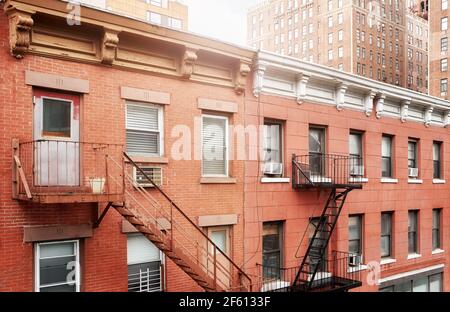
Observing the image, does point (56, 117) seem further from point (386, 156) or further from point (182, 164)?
point (386, 156)

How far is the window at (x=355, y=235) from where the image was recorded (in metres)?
16.4

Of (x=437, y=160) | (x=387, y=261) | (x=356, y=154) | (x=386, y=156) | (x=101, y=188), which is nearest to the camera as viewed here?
(x=101, y=188)

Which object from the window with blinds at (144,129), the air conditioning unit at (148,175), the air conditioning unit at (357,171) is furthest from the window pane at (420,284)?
the window with blinds at (144,129)

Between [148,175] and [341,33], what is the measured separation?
8518 centimetres

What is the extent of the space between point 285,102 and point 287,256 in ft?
15.6

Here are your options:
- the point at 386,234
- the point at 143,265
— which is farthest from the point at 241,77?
the point at 386,234

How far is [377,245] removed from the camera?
1723 centimetres

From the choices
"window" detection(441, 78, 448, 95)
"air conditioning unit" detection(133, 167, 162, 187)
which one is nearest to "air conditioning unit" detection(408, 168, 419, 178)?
"air conditioning unit" detection(133, 167, 162, 187)

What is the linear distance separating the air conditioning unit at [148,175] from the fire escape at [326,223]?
4.65 metres

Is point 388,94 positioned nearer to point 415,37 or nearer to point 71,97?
point 71,97

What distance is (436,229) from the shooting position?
20.7m

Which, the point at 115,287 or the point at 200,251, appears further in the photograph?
the point at 200,251

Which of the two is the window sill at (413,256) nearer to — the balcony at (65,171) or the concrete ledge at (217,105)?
the concrete ledge at (217,105)
